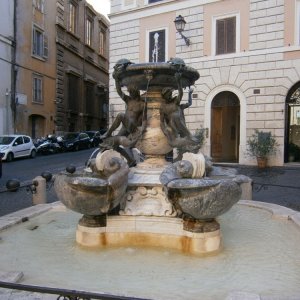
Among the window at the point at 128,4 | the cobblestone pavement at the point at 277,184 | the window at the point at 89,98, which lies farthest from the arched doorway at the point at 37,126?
the cobblestone pavement at the point at 277,184

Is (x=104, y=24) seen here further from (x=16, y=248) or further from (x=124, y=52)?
(x=16, y=248)

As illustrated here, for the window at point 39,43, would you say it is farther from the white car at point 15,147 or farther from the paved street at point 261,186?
the paved street at point 261,186

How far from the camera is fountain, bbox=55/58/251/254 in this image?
421cm

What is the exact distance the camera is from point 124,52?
68.1ft

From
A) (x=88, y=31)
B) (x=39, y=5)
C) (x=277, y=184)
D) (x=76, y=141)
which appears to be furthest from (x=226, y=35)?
(x=88, y=31)

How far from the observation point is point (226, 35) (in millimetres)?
17938

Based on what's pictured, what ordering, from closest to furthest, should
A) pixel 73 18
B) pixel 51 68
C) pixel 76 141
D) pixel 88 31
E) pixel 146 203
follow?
pixel 146 203 < pixel 76 141 < pixel 51 68 < pixel 73 18 < pixel 88 31

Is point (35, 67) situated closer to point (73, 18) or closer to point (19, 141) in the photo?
point (73, 18)

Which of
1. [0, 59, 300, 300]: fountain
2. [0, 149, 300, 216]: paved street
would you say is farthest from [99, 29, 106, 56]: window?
[0, 59, 300, 300]: fountain

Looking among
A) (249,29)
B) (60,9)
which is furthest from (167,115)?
(60,9)

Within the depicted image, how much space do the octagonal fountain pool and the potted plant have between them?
10946 mm

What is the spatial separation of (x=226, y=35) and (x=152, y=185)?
1461 centimetres

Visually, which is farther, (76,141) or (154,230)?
(76,141)

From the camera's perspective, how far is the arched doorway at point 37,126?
1076 inches
